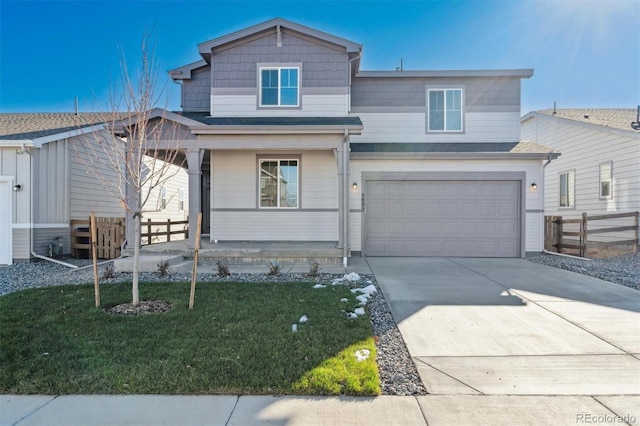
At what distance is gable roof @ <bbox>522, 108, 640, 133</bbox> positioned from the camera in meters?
12.7

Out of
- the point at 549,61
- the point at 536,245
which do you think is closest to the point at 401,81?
the point at 549,61

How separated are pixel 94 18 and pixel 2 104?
674 cm

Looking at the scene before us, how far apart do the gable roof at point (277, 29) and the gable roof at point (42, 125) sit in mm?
3420

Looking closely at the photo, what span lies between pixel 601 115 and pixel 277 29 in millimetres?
13500

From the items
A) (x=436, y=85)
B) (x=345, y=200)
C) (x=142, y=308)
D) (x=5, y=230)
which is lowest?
(x=142, y=308)

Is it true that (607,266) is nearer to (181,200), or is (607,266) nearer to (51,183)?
(51,183)

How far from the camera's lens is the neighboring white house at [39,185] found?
9.70m

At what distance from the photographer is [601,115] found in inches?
576

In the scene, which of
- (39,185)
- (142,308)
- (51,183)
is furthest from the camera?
(51,183)

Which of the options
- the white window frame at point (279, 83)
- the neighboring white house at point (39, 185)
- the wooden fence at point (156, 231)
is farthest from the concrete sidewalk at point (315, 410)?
the white window frame at point (279, 83)

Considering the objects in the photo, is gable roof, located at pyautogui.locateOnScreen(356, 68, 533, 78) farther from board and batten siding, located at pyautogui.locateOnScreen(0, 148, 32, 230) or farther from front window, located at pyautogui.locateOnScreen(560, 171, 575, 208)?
board and batten siding, located at pyautogui.locateOnScreen(0, 148, 32, 230)

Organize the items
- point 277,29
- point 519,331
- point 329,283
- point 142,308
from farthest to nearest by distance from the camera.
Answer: point 277,29 → point 329,283 → point 142,308 → point 519,331

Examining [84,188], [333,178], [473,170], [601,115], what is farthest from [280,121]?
[601,115]

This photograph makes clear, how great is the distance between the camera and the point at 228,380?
Result: 3154mm
